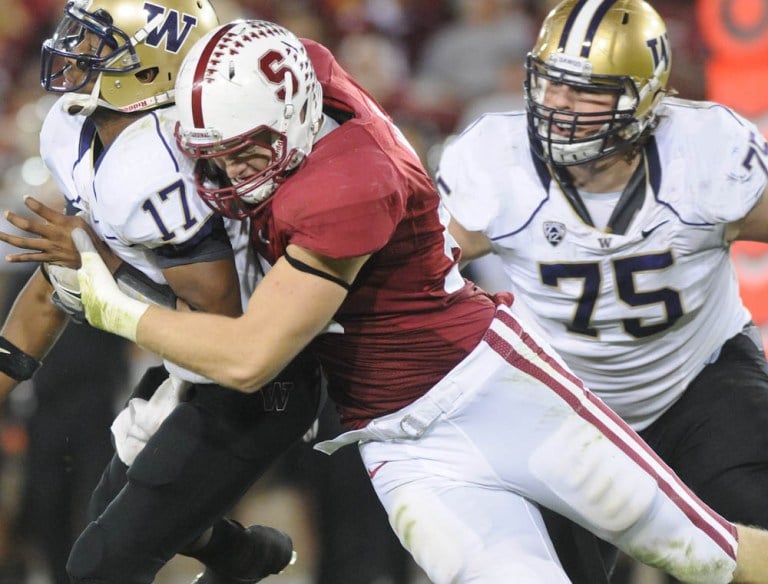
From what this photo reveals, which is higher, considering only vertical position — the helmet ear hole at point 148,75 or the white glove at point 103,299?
the helmet ear hole at point 148,75

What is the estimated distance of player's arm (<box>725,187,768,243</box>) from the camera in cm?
302

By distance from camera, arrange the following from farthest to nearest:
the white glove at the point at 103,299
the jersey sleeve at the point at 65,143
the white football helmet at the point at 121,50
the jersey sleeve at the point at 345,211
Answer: the jersey sleeve at the point at 65,143
the white football helmet at the point at 121,50
the white glove at the point at 103,299
the jersey sleeve at the point at 345,211

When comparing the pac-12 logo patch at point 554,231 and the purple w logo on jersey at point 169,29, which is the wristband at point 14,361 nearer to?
the purple w logo on jersey at point 169,29

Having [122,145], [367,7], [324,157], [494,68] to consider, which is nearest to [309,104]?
[324,157]

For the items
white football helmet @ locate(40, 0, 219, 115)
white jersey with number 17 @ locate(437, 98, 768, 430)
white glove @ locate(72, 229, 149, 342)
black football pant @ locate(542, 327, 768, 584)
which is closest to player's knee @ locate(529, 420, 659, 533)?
black football pant @ locate(542, 327, 768, 584)

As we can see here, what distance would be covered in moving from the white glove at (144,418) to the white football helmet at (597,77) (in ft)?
3.37

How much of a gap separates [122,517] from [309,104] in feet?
3.32

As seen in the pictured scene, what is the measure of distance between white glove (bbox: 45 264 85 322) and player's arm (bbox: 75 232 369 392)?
0.98ft

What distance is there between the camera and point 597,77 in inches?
120

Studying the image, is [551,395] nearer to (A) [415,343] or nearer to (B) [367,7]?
(A) [415,343]

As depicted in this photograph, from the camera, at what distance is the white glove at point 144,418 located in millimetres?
3014

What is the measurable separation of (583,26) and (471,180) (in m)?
0.45

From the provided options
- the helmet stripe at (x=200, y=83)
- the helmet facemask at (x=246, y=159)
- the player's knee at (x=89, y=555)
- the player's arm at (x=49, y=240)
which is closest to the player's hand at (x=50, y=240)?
the player's arm at (x=49, y=240)

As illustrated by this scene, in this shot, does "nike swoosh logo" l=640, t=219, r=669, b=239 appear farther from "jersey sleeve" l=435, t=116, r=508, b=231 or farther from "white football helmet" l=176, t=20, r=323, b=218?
"white football helmet" l=176, t=20, r=323, b=218
